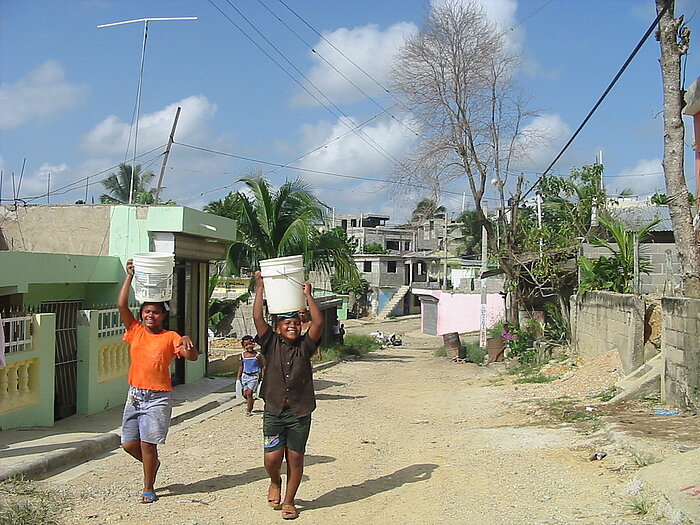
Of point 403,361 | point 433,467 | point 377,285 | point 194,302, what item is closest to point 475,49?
point 403,361

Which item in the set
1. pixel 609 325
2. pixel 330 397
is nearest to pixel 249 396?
pixel 330 397

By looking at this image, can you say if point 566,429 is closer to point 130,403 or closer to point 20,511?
point 130,403

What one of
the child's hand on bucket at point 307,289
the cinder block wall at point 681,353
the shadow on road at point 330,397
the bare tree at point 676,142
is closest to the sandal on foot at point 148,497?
the child's hand on bucket at point 307,289

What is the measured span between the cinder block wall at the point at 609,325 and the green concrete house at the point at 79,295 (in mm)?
7690

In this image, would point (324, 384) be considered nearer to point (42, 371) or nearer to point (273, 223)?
point (273, 223)

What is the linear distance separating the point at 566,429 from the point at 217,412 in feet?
18.4

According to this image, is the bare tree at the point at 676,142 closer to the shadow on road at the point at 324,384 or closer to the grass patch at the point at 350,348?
the shadow on road at the point at 324,384

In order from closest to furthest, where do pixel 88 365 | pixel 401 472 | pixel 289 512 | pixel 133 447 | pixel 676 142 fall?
1. pixel 289 512
2. pixel 133 447
3. pixel 401 472
4. pixel 88 365
5. pixel 676 142

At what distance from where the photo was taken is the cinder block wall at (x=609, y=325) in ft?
43.4

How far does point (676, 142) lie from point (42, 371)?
950 centimetres

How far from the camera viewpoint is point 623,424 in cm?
860

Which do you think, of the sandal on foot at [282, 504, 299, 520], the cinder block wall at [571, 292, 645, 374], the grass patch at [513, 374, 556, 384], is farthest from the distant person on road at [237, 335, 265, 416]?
the cinder block wall at [571, 292, 645, 374]

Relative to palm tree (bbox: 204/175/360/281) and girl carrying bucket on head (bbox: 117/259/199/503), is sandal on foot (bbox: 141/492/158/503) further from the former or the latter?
palm tree (bbox: 204/175/360/281)

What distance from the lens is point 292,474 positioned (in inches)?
230
